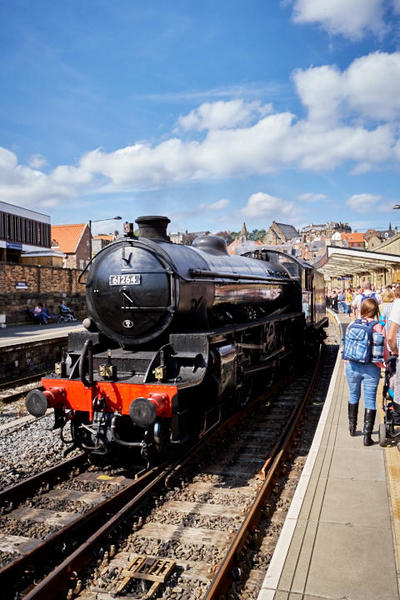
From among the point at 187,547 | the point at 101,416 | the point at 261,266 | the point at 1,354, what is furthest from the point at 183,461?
the point at 1,354

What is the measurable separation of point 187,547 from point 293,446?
2932mm

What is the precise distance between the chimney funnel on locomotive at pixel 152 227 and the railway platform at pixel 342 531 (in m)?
A: 3.37

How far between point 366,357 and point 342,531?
231 centimetres

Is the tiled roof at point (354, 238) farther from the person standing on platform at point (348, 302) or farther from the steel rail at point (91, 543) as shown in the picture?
the steel rail at point (91, 543)

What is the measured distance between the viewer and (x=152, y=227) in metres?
6.43

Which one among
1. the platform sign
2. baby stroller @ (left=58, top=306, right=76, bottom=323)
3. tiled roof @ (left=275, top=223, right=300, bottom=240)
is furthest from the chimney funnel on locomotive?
A: tiled roof @ (left=275, top=223, right=300, bottom=240)

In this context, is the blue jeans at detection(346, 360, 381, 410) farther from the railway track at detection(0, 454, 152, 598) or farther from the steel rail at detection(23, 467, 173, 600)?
the steel rail at detection(23, 467, 173, 600)

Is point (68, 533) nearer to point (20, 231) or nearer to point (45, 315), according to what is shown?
point (45, 315)

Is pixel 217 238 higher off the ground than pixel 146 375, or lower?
higher

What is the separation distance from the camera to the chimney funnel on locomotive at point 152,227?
6.41 metres

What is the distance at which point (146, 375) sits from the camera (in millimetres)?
5336

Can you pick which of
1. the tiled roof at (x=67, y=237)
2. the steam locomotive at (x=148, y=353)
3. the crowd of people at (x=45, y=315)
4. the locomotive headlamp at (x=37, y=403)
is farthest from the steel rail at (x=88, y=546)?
the tiled roof at (x=67, y=237)

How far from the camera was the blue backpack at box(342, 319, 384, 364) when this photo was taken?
548cm

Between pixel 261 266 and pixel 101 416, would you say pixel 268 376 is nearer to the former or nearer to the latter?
pixel 261 266
